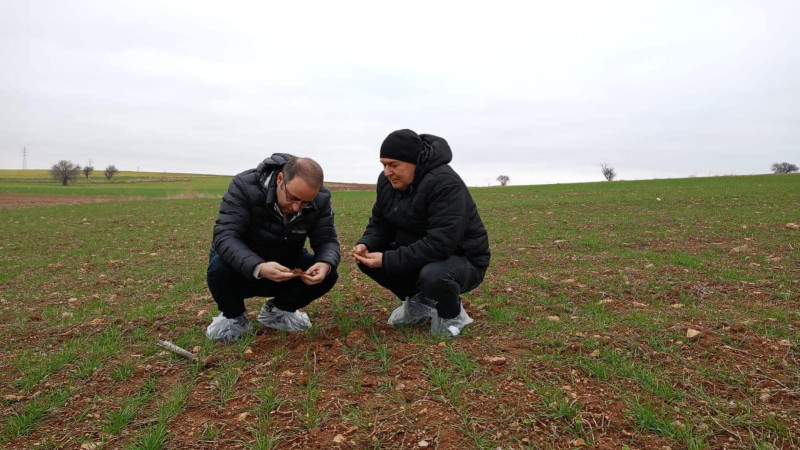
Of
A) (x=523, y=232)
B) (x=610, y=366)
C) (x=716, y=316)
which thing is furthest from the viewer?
(x=523, y=232)

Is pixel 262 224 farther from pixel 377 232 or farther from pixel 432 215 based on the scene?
pixel 432 215

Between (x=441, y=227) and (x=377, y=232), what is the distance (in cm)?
90

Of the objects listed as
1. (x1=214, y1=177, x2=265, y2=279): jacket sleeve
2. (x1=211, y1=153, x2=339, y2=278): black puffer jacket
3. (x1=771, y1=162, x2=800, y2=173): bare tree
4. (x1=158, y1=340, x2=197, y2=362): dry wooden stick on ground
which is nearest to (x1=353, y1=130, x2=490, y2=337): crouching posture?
(x1=211, y1=153, x2=339, y2=278): black puffer jacket

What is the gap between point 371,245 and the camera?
4.85 metres

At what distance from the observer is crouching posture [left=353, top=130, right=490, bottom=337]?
4215 mm

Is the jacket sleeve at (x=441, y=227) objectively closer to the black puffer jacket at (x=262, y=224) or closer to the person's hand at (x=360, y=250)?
the person's hand at (x=360, y=250)

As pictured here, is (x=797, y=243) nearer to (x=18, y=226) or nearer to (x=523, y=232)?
(x=523, y=232)

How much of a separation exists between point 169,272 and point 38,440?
5971mm

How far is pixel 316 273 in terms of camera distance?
4422mm

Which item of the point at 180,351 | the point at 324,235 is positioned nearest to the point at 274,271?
the point at 324,235

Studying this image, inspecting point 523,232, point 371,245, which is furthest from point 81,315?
point 523,232

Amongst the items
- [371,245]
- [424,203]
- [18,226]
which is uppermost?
[424,203]

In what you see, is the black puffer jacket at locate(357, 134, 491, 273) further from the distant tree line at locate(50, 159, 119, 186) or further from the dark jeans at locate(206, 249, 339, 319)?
the distant tree line at locate(50, 159, 119, 186)

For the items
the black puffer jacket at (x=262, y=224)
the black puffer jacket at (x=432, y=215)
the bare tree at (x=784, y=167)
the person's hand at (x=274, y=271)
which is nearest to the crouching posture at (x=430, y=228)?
the black puffer jacket at (x=432, y=215)
